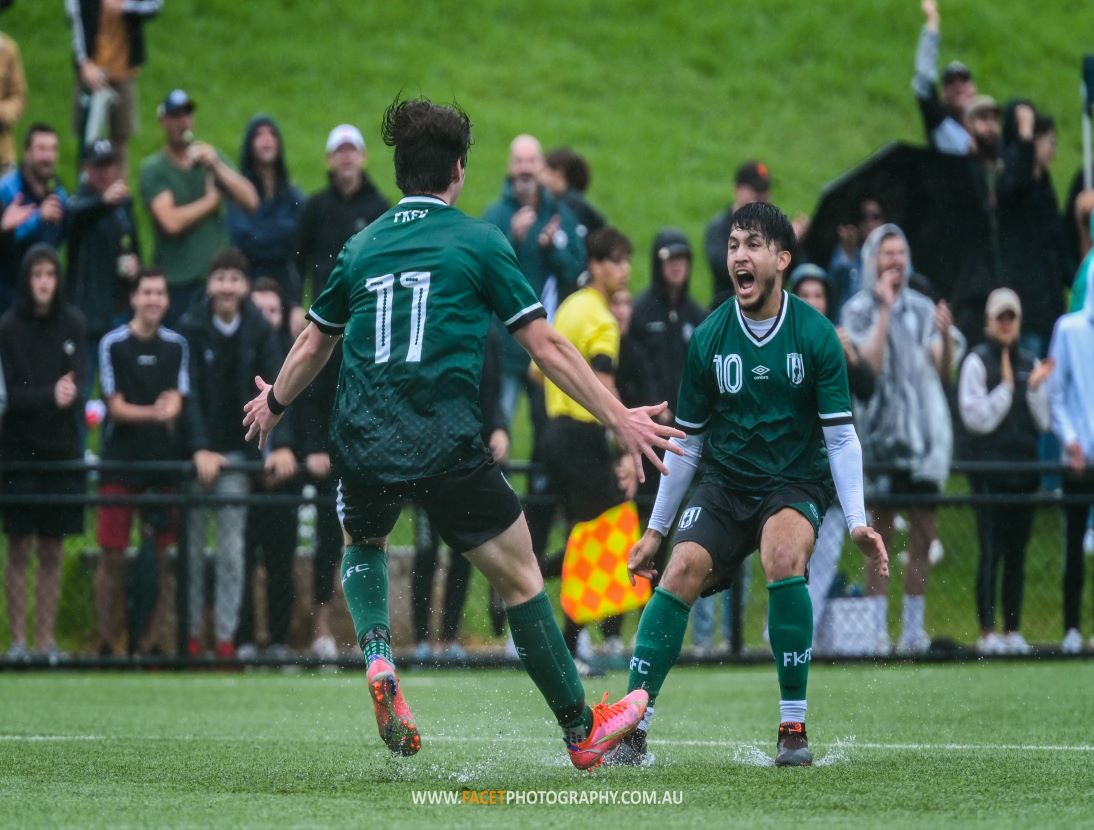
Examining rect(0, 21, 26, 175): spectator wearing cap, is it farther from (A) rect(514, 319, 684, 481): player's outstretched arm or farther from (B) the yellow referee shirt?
(A) rect(514, 319, 684, 481): player's outstretched arm

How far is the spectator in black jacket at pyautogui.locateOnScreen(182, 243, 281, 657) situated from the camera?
12.1 meters

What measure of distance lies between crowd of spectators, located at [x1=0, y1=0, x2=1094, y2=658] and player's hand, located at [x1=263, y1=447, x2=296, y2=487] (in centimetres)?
2

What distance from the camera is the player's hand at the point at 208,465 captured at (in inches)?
470

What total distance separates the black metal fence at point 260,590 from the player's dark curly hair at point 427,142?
18.7 ft

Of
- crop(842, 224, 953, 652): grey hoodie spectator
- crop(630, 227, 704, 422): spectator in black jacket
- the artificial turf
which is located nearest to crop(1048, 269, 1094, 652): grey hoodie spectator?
crop(842, 224, 953, 652): grey hoodie spectator

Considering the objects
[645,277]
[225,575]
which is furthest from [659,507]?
[645,277]

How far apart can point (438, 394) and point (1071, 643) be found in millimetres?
7508

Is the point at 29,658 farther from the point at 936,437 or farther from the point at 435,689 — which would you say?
the point at 936,437

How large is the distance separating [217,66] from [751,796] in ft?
81.9

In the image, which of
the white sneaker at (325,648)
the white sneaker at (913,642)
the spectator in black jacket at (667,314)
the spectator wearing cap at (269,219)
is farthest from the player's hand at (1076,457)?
the spectator wearing cap at (269,219)

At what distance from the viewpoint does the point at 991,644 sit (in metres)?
12.1

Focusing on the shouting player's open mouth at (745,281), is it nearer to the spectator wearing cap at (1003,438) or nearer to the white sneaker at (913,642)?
the white sneaker at (913,642)

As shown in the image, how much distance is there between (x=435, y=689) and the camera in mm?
10742

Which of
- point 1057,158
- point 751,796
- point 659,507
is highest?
point 1057,158
